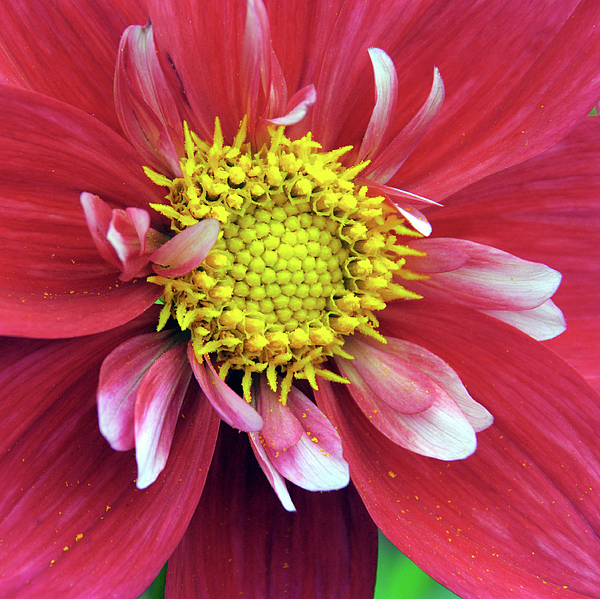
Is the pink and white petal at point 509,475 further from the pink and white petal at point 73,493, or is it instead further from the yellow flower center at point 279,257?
the pink and white petal at point 73,493

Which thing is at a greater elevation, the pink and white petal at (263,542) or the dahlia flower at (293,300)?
the dahlia flower at (293,300)

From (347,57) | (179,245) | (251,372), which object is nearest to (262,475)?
(251,372)

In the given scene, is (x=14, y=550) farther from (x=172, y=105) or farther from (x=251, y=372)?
(x=172, y=105)

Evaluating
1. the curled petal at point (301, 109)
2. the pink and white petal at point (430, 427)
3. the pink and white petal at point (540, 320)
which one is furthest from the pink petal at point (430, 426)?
the curled petal at point (301, 109)

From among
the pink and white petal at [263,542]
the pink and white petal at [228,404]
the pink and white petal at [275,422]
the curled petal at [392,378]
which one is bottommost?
the pink and white petal at [263,542]

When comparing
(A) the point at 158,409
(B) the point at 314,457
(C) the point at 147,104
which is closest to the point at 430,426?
(B) the point at 314,457

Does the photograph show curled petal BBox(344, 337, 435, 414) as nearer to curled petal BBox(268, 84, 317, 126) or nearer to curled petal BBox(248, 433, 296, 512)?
curled petal BBox(248, 433, 296, 512)

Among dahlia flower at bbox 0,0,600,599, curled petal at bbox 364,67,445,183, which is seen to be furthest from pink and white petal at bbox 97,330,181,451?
curled petal at bbox 364,67,445,183
